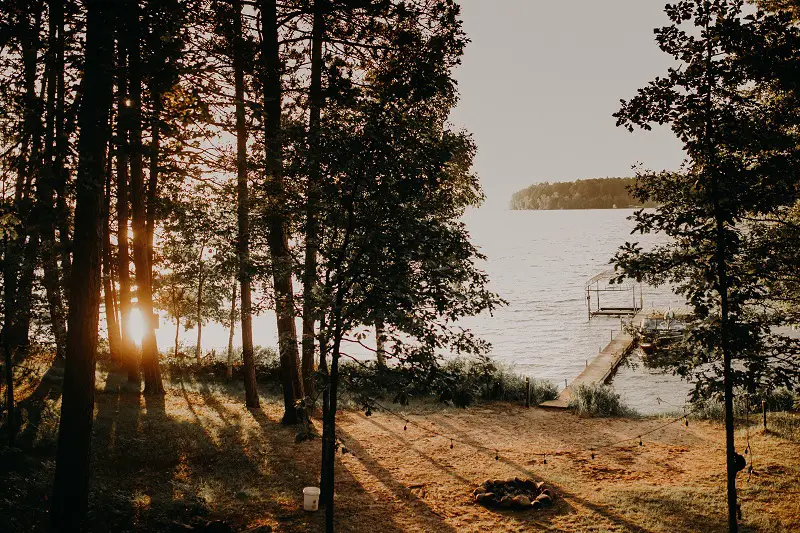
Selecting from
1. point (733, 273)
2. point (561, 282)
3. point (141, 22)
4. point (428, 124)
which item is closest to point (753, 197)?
point (733, 273)

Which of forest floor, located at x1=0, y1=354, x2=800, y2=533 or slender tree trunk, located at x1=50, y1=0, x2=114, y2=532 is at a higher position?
slender tree trunk, located at x1=50, y1=0, x2=114, y2=532

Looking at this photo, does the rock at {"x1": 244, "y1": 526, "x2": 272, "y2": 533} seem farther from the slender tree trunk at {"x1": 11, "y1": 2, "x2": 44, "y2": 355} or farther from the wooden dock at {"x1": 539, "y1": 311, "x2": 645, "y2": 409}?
the wooden dock at {"x1": 539, "y1": 311, "x2": 645, "y2": 409}

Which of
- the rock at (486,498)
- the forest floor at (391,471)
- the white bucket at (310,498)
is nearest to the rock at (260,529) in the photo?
the forest floor at (391,471)

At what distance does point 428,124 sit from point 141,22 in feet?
14.6

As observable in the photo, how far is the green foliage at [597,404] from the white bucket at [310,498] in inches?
426

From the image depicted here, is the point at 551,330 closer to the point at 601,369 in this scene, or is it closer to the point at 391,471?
the point at 601,369

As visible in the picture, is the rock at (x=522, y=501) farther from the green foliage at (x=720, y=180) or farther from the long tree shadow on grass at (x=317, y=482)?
the green foliage at (x=720, y=180)

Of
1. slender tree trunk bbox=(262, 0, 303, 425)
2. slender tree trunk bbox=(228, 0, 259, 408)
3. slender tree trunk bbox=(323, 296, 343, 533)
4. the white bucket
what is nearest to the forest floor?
the white bucket

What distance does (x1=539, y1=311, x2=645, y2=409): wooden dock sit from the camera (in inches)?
737

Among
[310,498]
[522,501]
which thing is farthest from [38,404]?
[522,501]

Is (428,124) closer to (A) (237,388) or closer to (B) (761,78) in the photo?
(B) (761,78)

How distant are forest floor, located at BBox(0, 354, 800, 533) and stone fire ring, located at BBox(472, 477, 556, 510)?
202mm

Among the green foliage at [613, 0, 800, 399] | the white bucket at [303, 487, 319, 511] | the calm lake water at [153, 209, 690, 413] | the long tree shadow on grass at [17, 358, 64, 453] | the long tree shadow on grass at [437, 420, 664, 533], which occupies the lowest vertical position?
the calm lake water at [153, 209, 690, 413]

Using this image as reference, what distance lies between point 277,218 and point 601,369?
22.9 m
